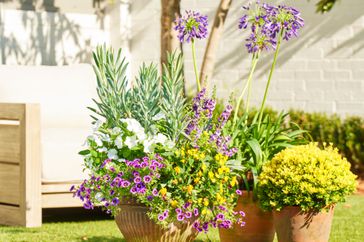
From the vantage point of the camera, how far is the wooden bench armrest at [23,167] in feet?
19.9

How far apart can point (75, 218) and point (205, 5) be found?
3567 mm

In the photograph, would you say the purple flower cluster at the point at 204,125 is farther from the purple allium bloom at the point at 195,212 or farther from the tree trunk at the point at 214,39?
the tree trunk at the point at 214,39

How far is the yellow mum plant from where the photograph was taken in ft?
15.3

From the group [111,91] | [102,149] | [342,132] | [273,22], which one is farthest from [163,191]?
[342,132]

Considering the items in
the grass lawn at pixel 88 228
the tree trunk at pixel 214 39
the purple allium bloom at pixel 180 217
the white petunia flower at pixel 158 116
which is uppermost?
the tree trunk at pixel 214 39

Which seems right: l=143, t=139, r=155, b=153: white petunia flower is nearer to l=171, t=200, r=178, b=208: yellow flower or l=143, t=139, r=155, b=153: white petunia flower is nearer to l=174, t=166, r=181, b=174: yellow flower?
l=174, t=166, r=181, b=174: yellow flower

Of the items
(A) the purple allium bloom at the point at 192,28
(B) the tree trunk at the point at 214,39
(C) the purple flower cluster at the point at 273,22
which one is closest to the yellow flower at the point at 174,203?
(A) the purple allium bloom at the point at 192,28

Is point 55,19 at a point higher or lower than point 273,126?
higher

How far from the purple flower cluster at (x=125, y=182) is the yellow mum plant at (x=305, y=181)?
64 centimetres

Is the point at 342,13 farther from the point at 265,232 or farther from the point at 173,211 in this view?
the point at 173,211

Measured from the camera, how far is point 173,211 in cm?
450

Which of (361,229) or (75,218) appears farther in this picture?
(75,218)

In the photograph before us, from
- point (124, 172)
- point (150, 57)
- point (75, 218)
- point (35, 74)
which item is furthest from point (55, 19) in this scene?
point (124, 172)

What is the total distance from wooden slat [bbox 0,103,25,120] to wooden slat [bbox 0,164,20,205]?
34cm
